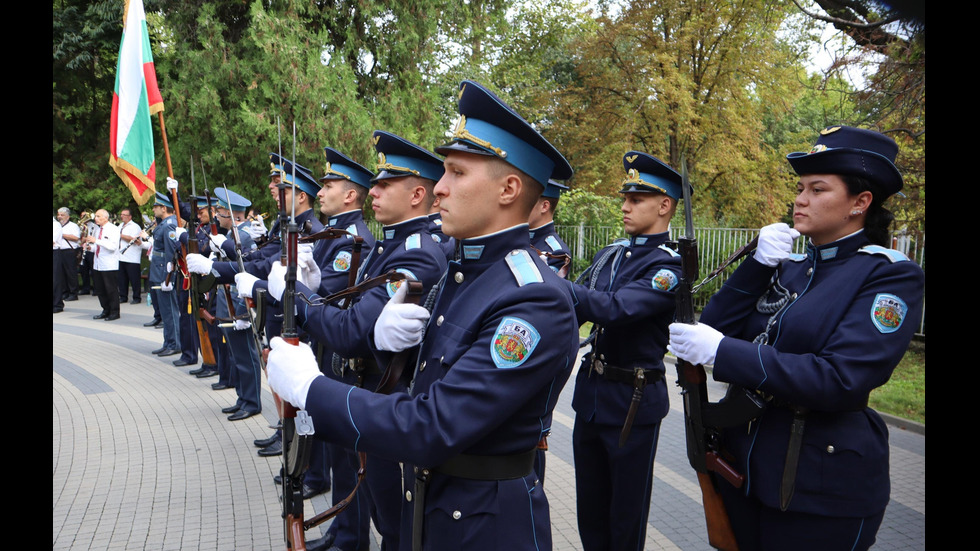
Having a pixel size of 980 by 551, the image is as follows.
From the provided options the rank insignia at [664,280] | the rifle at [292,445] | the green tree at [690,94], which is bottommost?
the rifle at [292,445]

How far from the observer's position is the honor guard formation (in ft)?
6.04

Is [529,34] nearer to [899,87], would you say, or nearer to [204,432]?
[899,87]

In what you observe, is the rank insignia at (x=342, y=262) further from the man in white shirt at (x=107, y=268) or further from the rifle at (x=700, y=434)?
the man in white shirt at (x=107, y=268)

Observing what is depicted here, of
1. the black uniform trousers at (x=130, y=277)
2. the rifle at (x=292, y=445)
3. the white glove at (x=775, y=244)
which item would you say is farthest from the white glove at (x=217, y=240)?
the black uniform trousers at (x=130, y=277)

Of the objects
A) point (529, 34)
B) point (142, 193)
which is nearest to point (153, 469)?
point (142, 193)

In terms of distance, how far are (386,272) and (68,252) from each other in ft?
55.1

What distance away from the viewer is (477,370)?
68.9 inches

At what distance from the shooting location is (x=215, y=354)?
30.5ft

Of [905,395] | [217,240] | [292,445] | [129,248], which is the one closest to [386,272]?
[292,445]

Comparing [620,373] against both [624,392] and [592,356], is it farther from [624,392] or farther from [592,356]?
[592,356]

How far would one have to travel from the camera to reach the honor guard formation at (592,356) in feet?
6.04
